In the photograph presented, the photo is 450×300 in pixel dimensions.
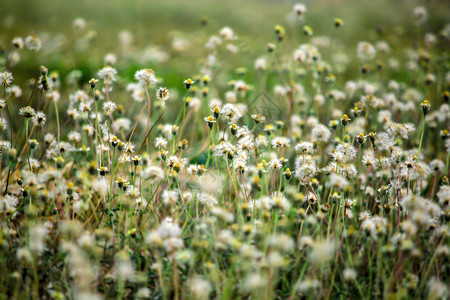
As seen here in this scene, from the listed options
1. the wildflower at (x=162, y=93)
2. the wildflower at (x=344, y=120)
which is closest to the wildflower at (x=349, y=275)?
the wildflower at (x=344, y=120)

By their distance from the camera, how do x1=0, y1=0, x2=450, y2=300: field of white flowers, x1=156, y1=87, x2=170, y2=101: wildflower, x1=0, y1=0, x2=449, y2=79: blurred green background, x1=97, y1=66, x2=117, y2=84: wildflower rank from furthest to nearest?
x1=0, y1=0, x2=449, y2=79: blurred green background
x1=97, y1=66, x2=117, y2=84: wildflower
x1=156, y1=87, x2=170, y2=101: wildflower
x1=0, y1=0, x2=450, y2=300: field of white flowers

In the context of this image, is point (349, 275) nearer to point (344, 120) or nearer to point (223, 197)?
point (223, 197)

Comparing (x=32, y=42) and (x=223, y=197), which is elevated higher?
(x=32, y=42)

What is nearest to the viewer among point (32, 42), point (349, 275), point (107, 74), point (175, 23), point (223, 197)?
point (349, 275)

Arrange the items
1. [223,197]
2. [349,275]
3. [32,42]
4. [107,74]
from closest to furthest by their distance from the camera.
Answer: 1. [349,275]
2. [223,197]
3. [107,74]
4. [32,42]

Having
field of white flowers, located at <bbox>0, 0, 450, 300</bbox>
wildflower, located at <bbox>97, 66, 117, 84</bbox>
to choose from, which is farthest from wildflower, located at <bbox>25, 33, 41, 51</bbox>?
wildflower, located at <bbox>97, 66, 117, 84</bbox>

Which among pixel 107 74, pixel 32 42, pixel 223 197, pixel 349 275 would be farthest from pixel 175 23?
pixel 349 275

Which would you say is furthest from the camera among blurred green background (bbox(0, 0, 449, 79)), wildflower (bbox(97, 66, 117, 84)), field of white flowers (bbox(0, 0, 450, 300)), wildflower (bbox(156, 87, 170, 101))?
blurred green background (bbox(0, 0, 449, 79))

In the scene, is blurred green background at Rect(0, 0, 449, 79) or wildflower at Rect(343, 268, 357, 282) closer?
wildflower at Rect(343, 268, 357, 282)

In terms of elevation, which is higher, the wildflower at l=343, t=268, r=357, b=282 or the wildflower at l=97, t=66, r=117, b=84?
the wildflower at l=97, t=66, r=117, b=84

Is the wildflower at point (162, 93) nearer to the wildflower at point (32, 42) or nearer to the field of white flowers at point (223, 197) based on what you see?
the field of white flowers at point (223, 197)

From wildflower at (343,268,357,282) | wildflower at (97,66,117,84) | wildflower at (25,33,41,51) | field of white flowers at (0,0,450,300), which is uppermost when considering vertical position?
wildflower at (25,33,41,51)

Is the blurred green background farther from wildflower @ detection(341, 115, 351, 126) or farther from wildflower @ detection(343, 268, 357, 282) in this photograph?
wildflower @ detection(343, 268, 357, 282)

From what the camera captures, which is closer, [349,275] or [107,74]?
[349,275]
